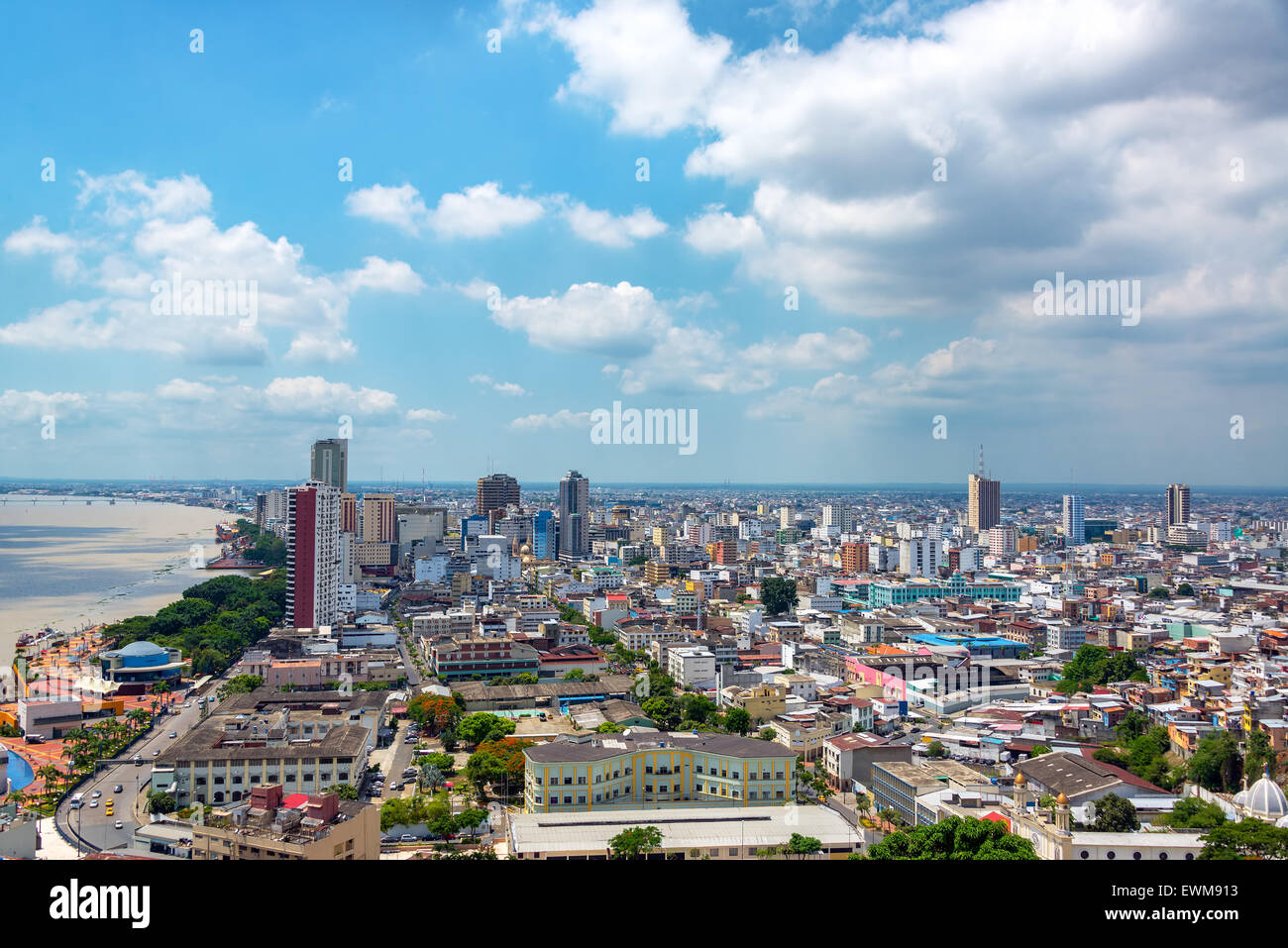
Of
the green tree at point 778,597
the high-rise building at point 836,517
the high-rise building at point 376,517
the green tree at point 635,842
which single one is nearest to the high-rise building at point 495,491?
the high-rise building at point 376,517

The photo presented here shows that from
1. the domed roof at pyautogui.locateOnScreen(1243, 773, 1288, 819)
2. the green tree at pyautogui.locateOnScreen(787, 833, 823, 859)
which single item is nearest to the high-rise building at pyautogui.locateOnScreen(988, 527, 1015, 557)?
the domed roof at pyautogui.locateOnScreen(1243, 773, 1288, 819)

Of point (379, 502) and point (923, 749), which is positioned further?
point (379, 502)

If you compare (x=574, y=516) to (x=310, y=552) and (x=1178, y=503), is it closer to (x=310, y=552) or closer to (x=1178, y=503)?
(x=310, y=552)

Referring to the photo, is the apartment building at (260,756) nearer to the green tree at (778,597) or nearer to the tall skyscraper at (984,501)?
the green tree at (778,597)

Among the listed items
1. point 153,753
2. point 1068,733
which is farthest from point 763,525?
point 153,753

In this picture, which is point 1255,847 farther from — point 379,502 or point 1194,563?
point 379,502

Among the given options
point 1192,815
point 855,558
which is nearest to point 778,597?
point 855,558
